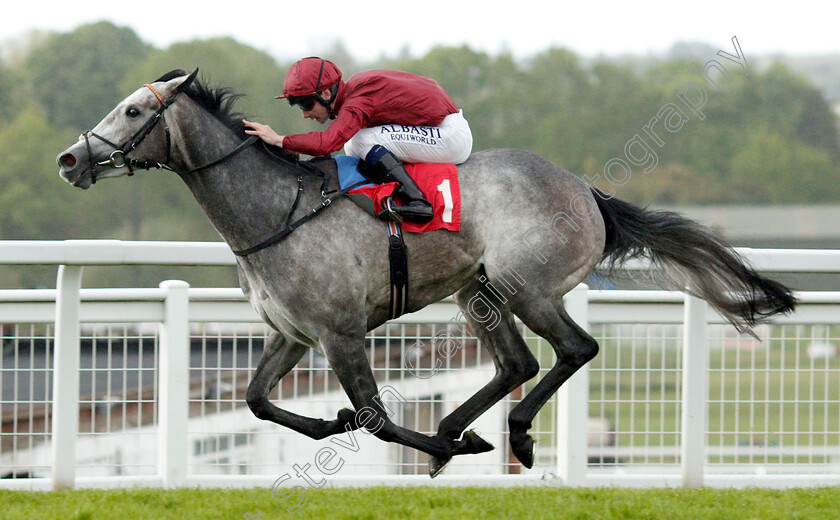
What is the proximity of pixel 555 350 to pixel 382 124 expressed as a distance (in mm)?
1072

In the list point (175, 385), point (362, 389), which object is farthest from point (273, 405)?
point (175, 385)

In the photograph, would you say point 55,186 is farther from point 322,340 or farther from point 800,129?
point 322,340

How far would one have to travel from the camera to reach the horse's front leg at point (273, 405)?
3926 mm

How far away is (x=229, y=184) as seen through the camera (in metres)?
3.76

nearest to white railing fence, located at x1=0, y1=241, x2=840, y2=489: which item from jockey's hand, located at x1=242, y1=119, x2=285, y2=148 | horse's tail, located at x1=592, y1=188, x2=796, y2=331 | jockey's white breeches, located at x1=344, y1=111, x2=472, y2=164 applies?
horse's tail, located at x1=592, y1=188, x2=796, y2=331

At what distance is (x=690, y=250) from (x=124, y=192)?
44.0 meters

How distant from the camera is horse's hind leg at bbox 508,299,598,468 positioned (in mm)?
3949

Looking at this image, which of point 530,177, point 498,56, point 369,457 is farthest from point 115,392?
point 498,56

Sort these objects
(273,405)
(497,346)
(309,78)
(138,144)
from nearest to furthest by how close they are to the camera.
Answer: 1. (138,144)
2. (309,78)
3. (273,405)
4. (497,346)

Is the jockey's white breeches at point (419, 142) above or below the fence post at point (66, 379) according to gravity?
above

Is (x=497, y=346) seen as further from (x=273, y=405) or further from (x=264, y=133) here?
(x=264, y=133)

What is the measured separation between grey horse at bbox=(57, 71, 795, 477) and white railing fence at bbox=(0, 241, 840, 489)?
14.6 inches

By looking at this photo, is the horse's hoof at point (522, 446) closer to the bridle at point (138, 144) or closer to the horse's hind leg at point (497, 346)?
the horse's hind leg at point (497, 346)

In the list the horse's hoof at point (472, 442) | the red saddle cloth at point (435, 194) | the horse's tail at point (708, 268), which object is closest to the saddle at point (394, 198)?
the red saddle cloth at point (435, 194)
